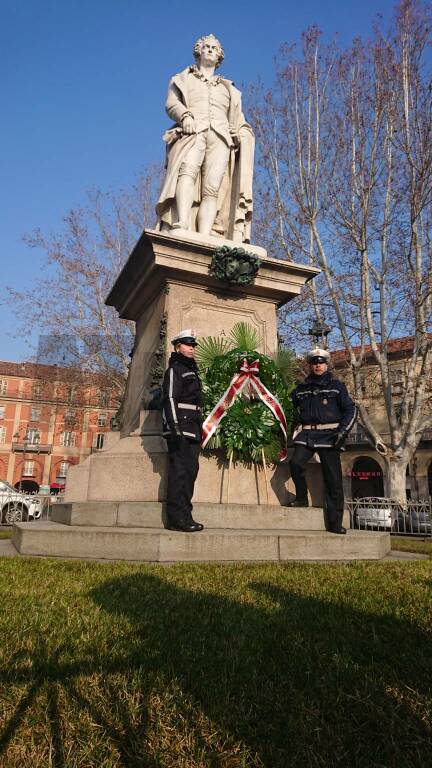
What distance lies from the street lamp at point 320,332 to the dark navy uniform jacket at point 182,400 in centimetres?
1384

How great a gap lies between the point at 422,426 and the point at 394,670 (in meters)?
18.6

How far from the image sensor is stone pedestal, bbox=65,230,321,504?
20.8 ft

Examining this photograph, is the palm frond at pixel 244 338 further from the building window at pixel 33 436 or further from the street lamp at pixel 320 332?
the building window at pixel 33 436

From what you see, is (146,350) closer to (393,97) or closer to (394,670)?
(394,670)

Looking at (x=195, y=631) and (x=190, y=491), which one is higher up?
(x=190, y=491)

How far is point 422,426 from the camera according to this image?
1961 cm

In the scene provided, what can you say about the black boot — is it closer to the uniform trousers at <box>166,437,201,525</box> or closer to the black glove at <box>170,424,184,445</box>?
the uniform trousers at <box>166,437,201,525</box>

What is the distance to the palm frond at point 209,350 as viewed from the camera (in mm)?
6676

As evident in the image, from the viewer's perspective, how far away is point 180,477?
217 inches

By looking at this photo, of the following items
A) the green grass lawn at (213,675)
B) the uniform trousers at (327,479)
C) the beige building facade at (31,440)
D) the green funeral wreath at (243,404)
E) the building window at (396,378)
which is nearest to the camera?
the green grass lawn at (213,675)

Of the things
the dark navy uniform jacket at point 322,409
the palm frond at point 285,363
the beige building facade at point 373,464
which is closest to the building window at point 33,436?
the beige building facade at point 373,464

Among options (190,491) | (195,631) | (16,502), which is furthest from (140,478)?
(16,502)

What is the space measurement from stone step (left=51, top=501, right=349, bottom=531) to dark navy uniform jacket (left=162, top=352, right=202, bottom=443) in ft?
2.74

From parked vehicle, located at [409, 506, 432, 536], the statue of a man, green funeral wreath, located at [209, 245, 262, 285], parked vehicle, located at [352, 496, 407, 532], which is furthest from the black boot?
parked vehicle, located at [409, 506, 432, 536]
